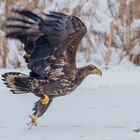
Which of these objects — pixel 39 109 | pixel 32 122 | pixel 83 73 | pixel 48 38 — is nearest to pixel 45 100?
pixel 39 109

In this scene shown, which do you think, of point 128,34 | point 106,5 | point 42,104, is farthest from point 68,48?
point 106,5

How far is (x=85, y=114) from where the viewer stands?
6.48 meters

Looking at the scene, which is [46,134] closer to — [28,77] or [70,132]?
[70,132]

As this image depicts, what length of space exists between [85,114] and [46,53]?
74 cm

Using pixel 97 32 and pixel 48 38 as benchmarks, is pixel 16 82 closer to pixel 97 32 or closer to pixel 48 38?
pixel 48 38

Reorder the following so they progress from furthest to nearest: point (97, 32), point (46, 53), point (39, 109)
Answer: point (97, 32), point (39, 109), point (46, 53)

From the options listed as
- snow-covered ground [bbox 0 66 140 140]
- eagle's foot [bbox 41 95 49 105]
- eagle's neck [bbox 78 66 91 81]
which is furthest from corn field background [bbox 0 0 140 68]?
eagle's foot [bbox 41 95 49 105]

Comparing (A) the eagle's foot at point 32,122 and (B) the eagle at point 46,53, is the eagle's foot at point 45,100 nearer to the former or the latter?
(B) the eagle at point 46,53

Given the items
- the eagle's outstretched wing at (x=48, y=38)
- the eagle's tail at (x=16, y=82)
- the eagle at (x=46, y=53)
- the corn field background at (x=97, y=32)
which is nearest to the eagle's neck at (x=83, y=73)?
the eagle at (x=46, y=53)

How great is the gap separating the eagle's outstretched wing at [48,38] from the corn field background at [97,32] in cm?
281

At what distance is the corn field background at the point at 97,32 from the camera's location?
9.11 meters

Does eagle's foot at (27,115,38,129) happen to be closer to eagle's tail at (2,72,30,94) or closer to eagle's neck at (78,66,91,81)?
eagle's tail at (2,72,30,94)

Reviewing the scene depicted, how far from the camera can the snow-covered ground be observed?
5.77m

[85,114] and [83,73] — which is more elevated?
[83,73]
